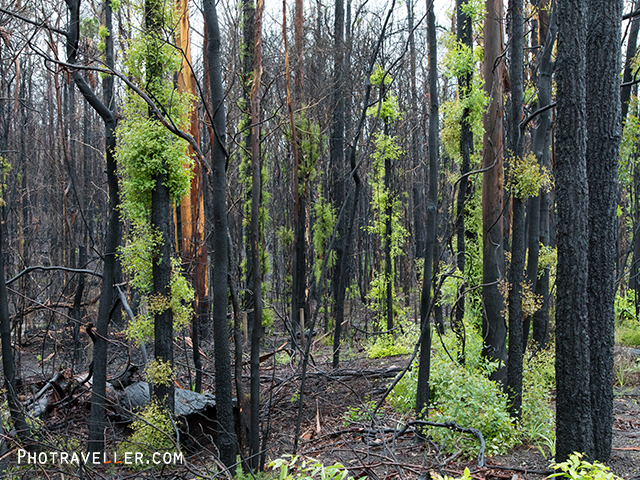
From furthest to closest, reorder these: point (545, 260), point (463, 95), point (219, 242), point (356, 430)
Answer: point (545, 260)
point (463, 95)
point (356, 430)
point (219, 242)

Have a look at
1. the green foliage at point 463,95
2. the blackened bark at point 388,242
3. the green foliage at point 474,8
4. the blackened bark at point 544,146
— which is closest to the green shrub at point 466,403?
the blackened bark at point 544,146

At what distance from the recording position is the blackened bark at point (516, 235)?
590cm

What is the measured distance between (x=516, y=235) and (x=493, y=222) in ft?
7.77

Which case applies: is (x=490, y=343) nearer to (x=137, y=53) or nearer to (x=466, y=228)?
Answer: (x=466, y=228)

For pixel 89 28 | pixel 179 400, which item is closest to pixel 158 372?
pixel 179 400

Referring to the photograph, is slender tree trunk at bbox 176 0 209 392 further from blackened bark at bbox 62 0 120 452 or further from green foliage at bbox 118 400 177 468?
green foliage at bbox 118 400 177 468

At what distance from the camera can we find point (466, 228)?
934 cm

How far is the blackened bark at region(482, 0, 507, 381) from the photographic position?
8062 mm

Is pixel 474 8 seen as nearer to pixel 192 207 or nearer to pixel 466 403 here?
pixel 466 403

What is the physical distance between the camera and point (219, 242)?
5.73 meters

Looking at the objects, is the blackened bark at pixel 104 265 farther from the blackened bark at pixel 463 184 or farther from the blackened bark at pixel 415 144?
the blackened bark at pixel 415 144

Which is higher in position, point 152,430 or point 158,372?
point 158,372

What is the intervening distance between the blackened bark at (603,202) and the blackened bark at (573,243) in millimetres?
352

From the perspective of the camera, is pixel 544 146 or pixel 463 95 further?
pixel 463 95
